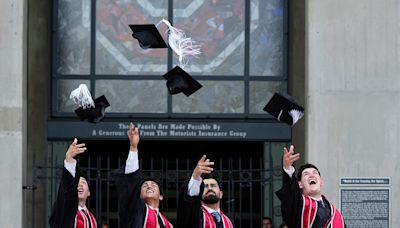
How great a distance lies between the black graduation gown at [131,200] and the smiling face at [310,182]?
5.13ft

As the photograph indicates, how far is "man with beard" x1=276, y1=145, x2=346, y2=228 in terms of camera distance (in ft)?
44.2

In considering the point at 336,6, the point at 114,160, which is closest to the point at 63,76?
the point at 114,160

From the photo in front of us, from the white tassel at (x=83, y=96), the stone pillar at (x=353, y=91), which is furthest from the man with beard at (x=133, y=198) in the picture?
the stone pillar at (x=353, y=91)

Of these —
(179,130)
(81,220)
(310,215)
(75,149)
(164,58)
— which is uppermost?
(164,58)

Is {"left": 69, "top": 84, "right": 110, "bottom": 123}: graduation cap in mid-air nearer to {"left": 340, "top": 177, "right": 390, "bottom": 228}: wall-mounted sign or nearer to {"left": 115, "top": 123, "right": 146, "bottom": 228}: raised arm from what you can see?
{"left": 115, "top": 123, "right": 146, "bottom": 228}: raised arm

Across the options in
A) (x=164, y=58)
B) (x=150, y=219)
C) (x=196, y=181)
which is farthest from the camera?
(x=164, y=58)

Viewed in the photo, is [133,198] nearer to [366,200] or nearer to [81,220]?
[81,220]

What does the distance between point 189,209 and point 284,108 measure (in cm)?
183

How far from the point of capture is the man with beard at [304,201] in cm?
1346

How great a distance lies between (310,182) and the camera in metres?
13.5

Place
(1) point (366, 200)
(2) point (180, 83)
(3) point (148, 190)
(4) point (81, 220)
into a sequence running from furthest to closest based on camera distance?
(1) point (366, 200), (2) point (180, 83), (4) point (81, 220), (3) point (148, 190)

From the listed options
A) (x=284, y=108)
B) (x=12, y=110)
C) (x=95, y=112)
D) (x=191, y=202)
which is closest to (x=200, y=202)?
(x=191, y=202)

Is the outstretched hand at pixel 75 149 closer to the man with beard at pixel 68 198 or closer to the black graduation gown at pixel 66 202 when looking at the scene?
the man with beard at pixel 68 198

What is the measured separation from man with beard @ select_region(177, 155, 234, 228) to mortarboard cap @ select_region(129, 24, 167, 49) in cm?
181
